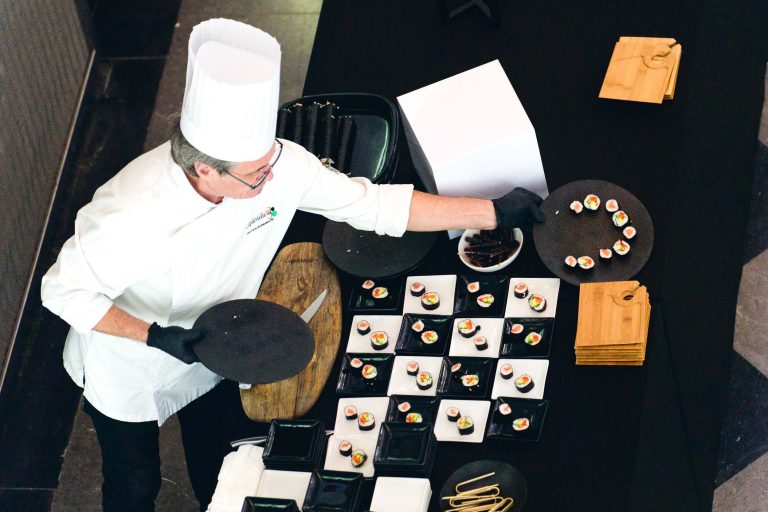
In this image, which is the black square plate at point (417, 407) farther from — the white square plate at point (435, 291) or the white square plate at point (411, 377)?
the white square plate at point (435, 291)

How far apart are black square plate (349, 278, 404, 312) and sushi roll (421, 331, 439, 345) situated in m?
0.14

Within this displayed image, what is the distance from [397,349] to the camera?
281cm

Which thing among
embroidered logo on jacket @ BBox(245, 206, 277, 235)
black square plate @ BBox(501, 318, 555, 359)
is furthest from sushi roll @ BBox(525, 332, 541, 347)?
embroidered logo on jacket @ BBox(245, 206, 277, 235)

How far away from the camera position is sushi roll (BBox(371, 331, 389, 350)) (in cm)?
284

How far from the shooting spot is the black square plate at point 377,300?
2922 millimetres

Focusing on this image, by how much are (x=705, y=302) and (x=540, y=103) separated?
73 centimetres

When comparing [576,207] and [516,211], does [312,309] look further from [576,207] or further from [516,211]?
[576,207]

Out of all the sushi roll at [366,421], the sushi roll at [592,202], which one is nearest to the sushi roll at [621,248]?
the sushi roll at [592,202]

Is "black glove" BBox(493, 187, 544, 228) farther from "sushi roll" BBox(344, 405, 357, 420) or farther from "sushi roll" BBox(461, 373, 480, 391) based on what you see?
"sushi roll" BBox(344, 405, 357, 420)

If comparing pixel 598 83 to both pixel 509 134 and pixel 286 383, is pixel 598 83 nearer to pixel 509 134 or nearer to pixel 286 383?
pixel 509 134

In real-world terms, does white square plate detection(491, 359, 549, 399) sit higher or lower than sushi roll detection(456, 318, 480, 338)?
lower

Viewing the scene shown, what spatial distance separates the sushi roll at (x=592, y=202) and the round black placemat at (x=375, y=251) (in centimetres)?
40

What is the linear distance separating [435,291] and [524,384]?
38 centimetres

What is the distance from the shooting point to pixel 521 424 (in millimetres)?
2584
